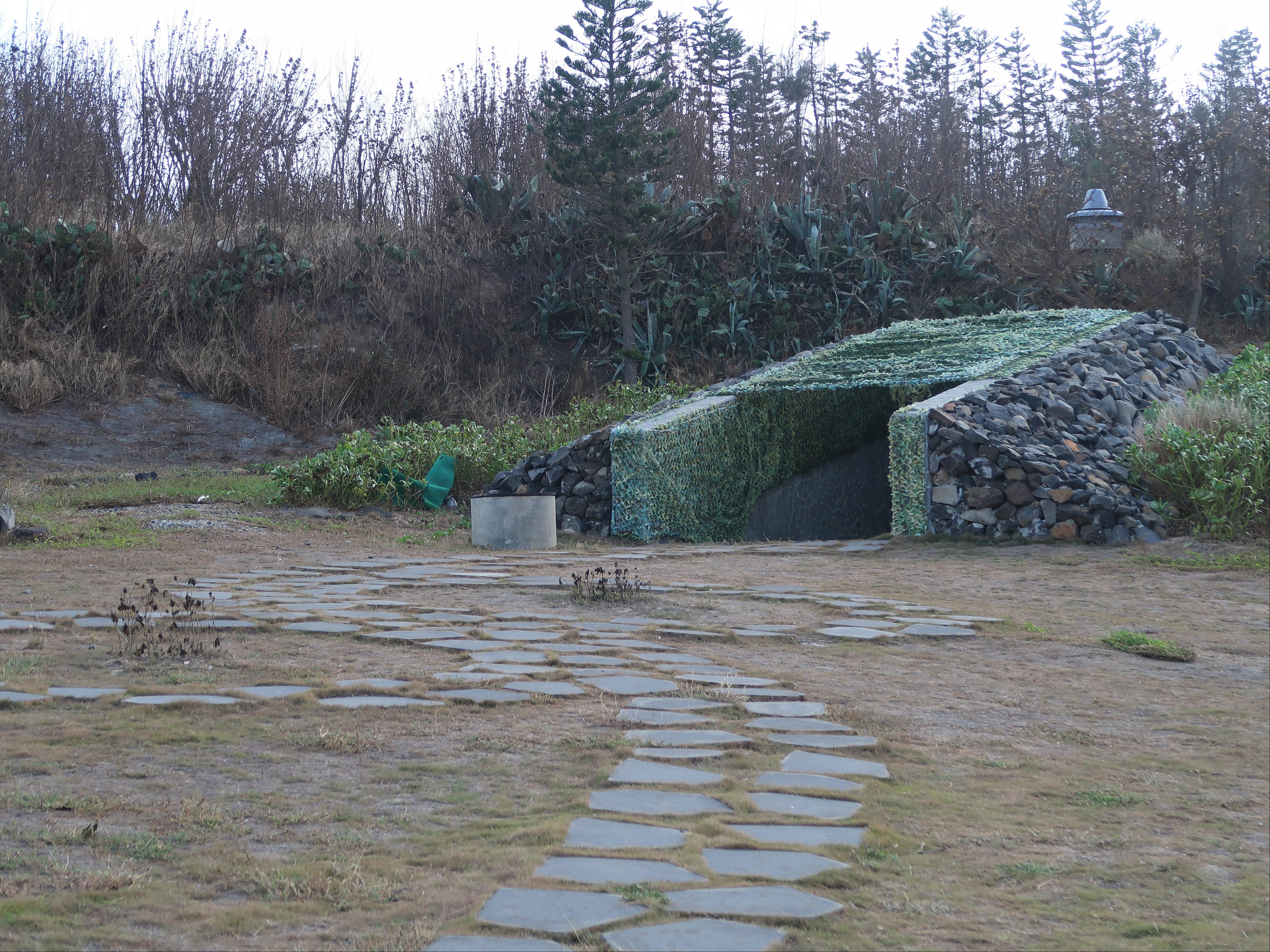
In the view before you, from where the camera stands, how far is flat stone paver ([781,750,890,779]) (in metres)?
3.12

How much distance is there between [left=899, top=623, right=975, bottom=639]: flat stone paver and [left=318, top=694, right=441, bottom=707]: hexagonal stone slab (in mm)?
2507

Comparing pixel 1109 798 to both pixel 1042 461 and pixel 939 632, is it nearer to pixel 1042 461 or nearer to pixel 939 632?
pixel 939 632

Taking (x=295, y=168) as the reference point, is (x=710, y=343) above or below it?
below

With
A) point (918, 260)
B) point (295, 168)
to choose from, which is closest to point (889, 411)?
point (918, 260)

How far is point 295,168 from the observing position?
846 inches

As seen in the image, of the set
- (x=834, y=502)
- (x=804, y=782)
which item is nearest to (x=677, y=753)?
(x=804, y=782)

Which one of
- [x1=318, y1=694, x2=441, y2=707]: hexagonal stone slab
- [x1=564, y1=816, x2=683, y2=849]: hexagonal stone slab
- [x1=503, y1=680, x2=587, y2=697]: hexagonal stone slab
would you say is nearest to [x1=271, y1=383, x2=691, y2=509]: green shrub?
[x1=503, y1=680, x2=587, y2=697]: hexagonal stone slab

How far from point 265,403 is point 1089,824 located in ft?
50.9

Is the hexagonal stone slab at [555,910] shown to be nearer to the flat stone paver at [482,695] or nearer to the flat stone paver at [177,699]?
the flat stone paver at [482,695]

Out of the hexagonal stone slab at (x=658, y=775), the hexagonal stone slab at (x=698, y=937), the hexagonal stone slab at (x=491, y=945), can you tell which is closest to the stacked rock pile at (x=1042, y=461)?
the hexagonal stone slab at (x=658, y=775)

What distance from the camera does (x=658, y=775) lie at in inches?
119

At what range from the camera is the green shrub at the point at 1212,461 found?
8.38 m

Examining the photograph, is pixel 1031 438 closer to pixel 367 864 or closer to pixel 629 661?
pixel 629 661

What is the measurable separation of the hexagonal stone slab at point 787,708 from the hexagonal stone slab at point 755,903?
59.6 inches
